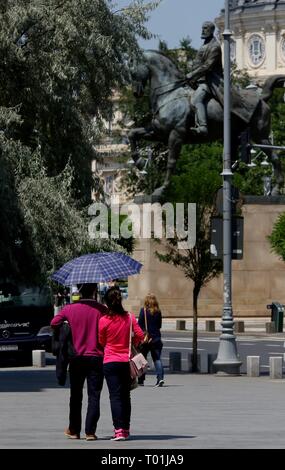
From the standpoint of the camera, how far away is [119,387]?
58.8ft

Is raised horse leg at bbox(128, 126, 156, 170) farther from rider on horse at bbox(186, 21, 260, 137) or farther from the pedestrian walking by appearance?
the pedestrian walking

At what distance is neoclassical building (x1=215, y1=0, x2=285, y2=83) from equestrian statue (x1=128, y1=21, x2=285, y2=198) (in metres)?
124

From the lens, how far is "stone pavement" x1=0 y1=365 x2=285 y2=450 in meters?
17.4

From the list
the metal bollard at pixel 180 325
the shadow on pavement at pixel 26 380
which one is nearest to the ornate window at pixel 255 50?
the metal bollard at pixel 180 325

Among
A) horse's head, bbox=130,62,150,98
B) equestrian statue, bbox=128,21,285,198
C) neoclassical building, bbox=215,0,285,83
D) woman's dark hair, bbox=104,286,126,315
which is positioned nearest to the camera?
woman's dark hair, bbox=104,286,126,315

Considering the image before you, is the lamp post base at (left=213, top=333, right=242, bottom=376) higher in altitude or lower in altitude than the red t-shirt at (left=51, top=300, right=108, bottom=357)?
lower

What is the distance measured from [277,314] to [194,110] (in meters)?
8.05

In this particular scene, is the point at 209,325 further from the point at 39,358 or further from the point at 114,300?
the point at 114,300

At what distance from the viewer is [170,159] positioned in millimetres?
51812

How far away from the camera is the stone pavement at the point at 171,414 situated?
683 inches

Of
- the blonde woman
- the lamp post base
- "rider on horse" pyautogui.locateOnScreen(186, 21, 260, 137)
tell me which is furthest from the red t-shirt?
"rider on horse" pyautogui.locateOnScreen(186, 21, 260, 137)
